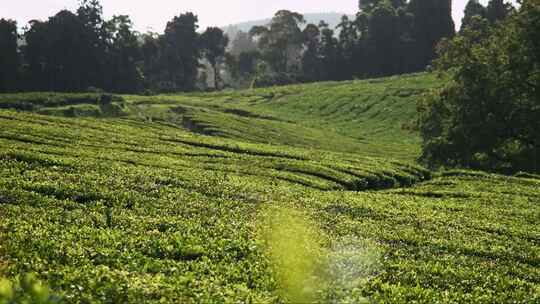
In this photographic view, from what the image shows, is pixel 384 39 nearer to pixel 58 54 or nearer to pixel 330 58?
pixel 330 58

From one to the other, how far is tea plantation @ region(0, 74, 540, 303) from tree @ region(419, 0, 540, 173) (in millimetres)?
6162

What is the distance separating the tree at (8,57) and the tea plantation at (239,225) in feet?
215

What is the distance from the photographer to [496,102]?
206ft

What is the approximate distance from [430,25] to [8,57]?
111 meters

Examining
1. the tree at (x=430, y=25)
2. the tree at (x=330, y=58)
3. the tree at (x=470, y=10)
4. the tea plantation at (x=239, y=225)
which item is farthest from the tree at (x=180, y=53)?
the tea plantation at (x=239, y=225)

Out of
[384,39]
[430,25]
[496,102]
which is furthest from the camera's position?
[430,25]

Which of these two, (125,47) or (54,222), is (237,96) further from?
(54,222)

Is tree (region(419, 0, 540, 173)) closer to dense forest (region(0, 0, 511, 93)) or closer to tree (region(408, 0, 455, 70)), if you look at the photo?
dense forest (region(0, 0, 511, 93))

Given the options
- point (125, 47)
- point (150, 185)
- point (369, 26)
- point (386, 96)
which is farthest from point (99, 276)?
point (369, 26)

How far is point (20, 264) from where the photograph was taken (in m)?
17.0

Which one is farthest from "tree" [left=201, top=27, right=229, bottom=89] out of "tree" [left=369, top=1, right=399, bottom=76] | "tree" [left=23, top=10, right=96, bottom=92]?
"tree" [left=23, top=10, right=96, bottom=92]

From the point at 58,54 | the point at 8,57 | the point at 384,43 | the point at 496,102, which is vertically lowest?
the point at 496,102

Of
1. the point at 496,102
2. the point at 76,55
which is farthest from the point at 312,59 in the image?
the point at 496,102

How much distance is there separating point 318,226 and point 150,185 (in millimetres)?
10241
